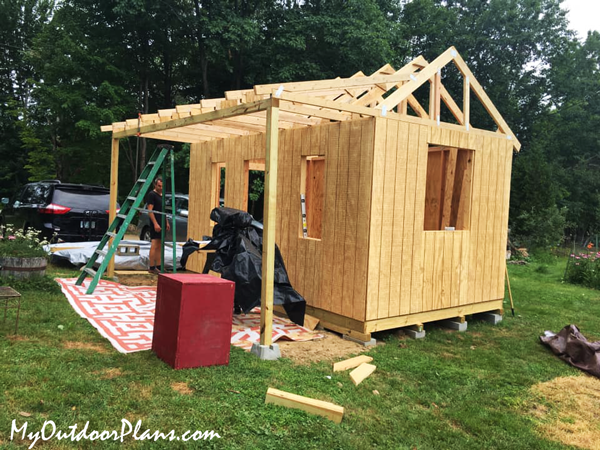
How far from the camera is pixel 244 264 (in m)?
5.38

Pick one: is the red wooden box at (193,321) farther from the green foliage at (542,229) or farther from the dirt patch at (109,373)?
the green foliage at (542,229)

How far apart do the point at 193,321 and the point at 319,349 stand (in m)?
1.66

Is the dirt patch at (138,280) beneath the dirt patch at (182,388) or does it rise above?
beneath

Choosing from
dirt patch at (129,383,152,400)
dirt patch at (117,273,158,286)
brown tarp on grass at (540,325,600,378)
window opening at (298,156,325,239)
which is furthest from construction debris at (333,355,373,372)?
dirt patch at (117,273,158,286)

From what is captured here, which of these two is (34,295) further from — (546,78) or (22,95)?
(546,78)

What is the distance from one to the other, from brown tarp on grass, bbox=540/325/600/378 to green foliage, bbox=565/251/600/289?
6325 mm

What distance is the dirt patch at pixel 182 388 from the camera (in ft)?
Result: 11.8

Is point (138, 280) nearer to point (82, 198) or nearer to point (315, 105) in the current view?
point (82, 198)

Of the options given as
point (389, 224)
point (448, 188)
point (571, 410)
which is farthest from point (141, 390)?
point (448, 188)

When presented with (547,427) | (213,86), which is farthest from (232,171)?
(213,86)

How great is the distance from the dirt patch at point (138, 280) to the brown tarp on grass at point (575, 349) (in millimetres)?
5889

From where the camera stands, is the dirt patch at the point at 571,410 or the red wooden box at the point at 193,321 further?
the red wooden box at the point at 193,321

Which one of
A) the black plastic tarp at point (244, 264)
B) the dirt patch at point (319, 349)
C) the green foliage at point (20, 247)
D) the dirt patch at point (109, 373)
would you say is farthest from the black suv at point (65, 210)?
the dirt patch at point (109, 373)

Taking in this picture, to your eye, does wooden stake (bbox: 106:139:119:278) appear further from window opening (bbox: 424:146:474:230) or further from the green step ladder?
window opening (bbox: 424:146:474:230)
